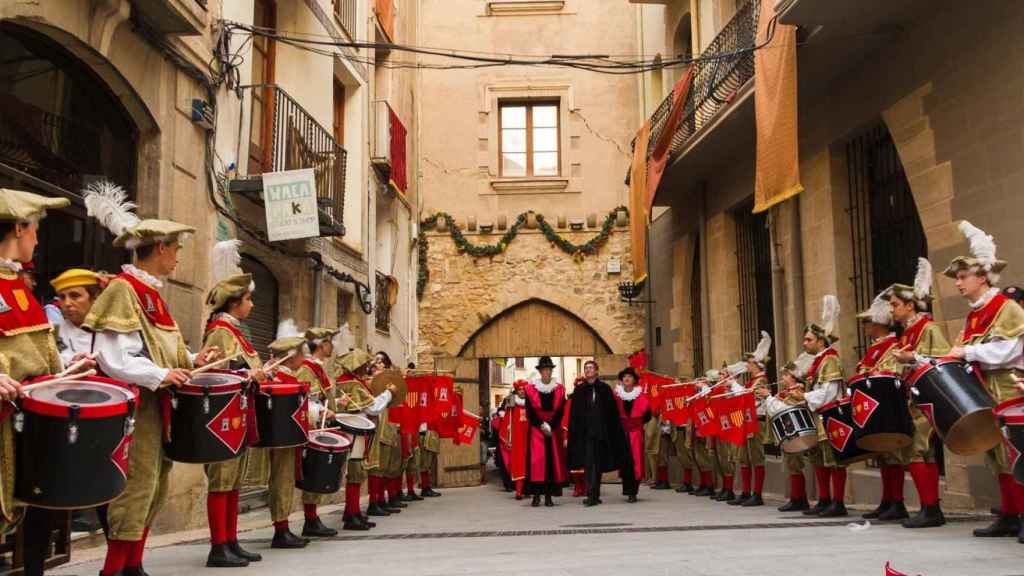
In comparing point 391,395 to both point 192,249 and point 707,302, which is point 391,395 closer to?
point 192,249

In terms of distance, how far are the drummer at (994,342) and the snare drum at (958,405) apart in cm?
14

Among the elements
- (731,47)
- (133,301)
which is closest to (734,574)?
(133,301)

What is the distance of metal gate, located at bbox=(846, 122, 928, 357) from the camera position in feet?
35.3

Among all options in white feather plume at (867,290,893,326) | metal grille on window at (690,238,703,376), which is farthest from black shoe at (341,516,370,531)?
metal grille on window at (690,238,703,376)

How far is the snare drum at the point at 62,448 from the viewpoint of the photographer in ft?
13.5

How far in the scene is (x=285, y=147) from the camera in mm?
12125

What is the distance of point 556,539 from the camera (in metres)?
8.05

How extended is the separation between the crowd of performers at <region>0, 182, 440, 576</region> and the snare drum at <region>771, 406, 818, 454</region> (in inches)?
168

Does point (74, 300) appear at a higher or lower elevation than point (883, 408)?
higher

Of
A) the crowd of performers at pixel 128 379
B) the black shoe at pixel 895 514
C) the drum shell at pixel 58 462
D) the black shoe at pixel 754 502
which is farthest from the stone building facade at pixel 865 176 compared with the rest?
the drum shell at pixel 58 462

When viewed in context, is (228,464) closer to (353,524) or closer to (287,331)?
(287,331)

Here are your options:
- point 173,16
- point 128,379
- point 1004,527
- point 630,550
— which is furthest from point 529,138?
point 128,379

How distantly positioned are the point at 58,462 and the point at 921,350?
19.8ft

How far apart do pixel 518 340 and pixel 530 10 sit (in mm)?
7513
